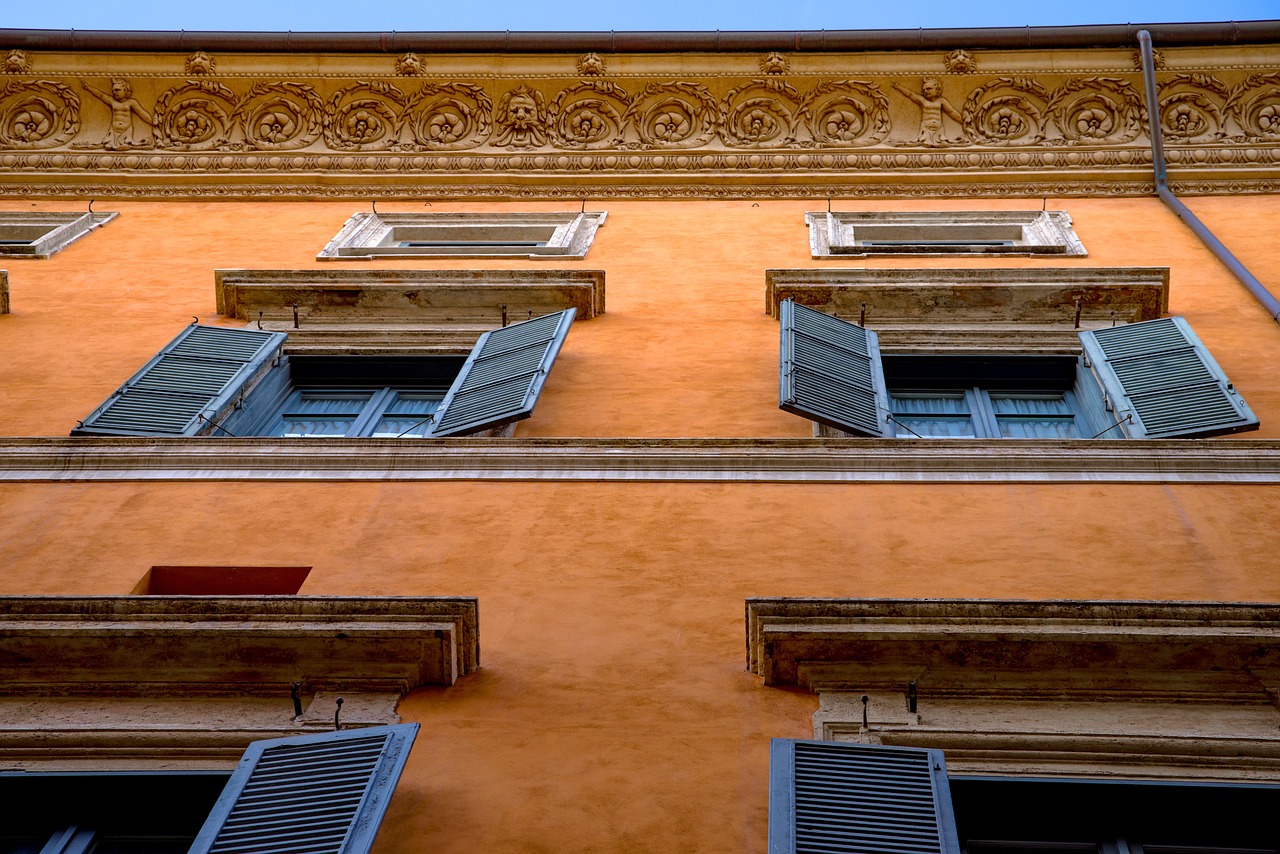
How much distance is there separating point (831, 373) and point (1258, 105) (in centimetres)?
643

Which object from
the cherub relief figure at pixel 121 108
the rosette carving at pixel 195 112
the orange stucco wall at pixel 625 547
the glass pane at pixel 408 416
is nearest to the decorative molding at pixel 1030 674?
the orange stucco wall at pixel 625 547

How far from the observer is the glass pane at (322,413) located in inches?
348

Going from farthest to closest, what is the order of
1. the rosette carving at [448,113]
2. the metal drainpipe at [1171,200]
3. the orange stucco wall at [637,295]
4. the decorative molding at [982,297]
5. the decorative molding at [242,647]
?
the rosette carving at [448,113]
the metal drainpipe at [1171,200]
the decorative molding at [982,297]
the orange stucco wall at [637,295]
the decorative molding at [242,647]

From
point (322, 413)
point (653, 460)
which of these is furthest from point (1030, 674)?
point (322, 413)

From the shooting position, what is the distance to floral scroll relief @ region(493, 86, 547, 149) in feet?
43.6

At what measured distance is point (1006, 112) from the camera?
13.1m

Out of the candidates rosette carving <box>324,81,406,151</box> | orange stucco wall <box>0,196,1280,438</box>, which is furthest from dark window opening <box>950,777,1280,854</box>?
rosette carving <box>324,81,406,151</box>

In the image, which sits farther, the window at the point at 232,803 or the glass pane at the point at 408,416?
the glass pane at the point at 408,416

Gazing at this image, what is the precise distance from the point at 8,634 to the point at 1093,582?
415 centimetres

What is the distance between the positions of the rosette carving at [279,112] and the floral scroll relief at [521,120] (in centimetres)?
156

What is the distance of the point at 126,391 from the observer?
841 cm

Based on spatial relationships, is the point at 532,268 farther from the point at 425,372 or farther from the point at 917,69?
the point at 917,69

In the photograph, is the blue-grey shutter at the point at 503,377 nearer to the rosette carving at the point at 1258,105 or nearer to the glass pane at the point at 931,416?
the glass pane at the point at 931,416

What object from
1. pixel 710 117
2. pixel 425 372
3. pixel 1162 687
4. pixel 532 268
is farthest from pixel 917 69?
pixel 1162 687
